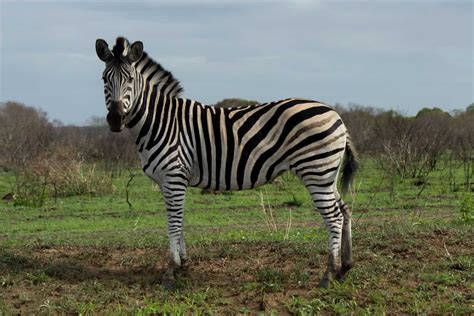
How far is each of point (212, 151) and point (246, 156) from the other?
375 mm

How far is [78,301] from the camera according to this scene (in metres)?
5.66

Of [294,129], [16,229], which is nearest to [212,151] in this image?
[294,129]

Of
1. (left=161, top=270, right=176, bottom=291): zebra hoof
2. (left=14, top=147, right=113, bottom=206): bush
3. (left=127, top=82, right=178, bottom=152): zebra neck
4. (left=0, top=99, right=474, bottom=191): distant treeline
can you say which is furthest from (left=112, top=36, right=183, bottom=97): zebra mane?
(left=0, top=99, right=474, bottom=191): distant treeline

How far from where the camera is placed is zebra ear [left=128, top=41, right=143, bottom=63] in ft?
20.1

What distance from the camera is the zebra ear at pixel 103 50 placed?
19.8 ft

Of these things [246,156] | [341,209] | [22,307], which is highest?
[246,156]

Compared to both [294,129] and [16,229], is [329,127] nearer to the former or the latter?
[294,129]

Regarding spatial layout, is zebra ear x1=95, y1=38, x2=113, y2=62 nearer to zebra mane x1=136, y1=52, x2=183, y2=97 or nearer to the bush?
zebra mane x1=136, y1=52, x2=183, y2=97

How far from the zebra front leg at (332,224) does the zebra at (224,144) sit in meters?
0.01

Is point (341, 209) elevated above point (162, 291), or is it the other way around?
point (341, 209)

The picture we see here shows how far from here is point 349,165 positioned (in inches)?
258

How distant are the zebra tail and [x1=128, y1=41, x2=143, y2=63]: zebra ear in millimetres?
2425

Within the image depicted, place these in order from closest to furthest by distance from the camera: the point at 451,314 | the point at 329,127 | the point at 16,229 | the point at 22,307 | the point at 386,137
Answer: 1. the point at 451,314
2. the point at 22,307
3. the point at 329,127
4. the point at 16,229
5. the point at 386,137

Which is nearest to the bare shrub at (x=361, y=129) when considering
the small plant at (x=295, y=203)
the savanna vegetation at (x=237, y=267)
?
the small plant at (x=295, y=203)
